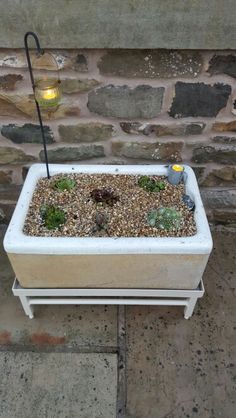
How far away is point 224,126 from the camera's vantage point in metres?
1.97

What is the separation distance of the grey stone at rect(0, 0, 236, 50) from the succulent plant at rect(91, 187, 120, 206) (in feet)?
2.24

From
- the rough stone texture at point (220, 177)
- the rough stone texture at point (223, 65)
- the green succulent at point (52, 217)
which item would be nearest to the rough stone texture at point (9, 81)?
the green succulent at point (52, 217)

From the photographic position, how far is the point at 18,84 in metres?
1.81

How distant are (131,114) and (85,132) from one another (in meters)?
0.27

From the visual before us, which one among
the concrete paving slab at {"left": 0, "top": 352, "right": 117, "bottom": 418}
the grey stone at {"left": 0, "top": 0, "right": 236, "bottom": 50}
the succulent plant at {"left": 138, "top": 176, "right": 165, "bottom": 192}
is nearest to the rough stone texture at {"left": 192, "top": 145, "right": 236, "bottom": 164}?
the succulent plant at {"left": 138, "top": 176, "right": 165, "bottom": 192}

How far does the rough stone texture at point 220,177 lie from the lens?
7.13 ft

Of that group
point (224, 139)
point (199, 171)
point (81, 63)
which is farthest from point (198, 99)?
point (81, 63)

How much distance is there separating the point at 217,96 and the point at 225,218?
854 mm

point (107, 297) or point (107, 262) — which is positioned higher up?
point (107, 262)

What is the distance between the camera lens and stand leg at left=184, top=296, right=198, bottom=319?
1.80 m

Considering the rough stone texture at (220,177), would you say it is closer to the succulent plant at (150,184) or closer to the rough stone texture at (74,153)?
the succulent plant at (150,184)

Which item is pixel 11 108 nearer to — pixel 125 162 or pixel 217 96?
pixel 125 162

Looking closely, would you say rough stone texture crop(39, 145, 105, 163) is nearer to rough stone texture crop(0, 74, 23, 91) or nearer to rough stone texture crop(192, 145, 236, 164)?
rough stone texture crop(0, 74, 23, 91)

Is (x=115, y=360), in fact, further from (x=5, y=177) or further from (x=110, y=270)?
(x=5, y=177)
